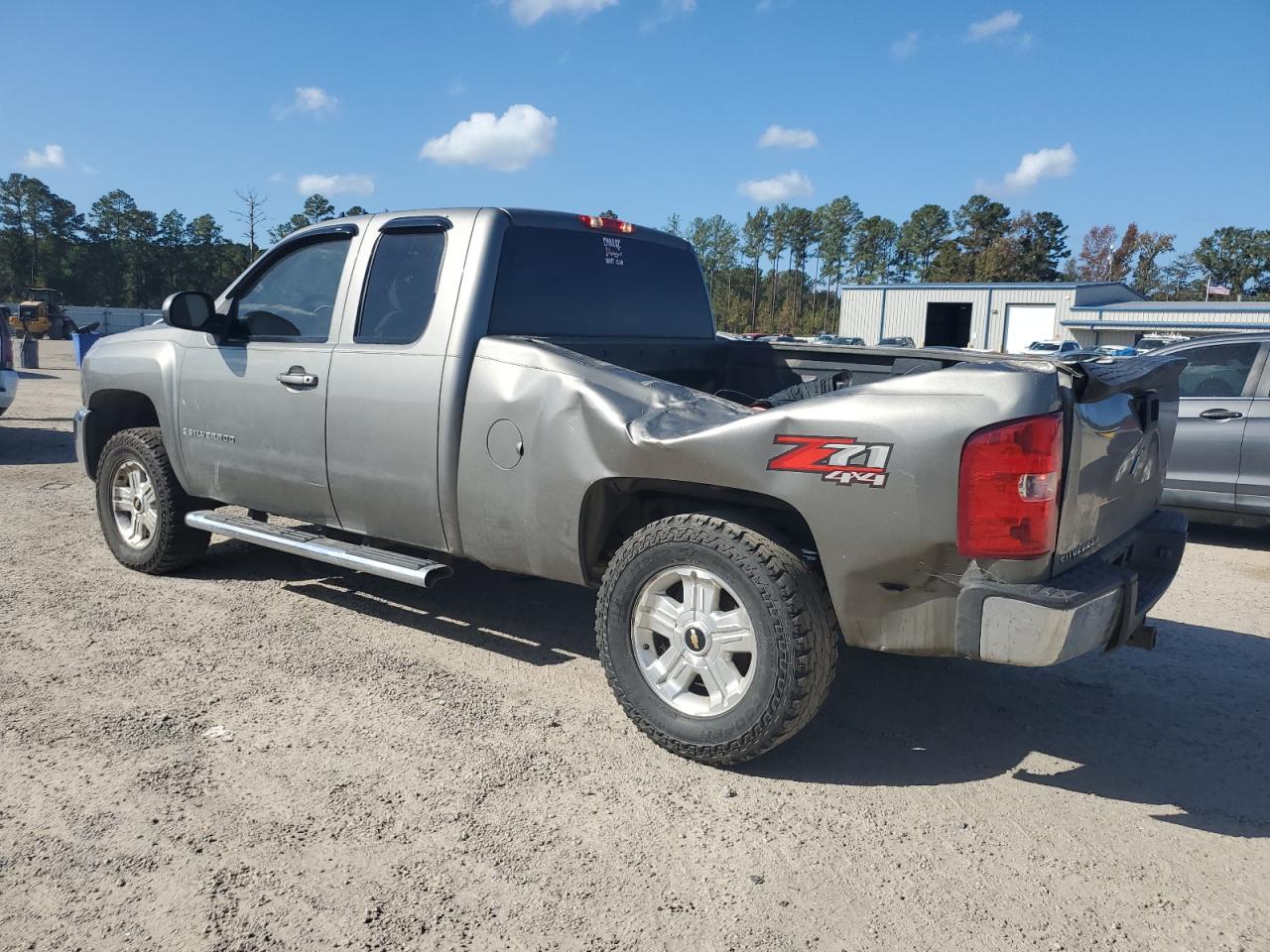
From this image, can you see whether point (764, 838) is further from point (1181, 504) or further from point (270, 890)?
point (1181, 504)

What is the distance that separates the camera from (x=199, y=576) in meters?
5.78

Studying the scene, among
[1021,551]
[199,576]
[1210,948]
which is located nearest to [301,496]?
[199,576]

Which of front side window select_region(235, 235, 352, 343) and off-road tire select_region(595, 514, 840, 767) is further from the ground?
front side window select_region(235, 235, 352, 343)

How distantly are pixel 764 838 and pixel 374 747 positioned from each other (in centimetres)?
149

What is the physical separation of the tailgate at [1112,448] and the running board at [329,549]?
8.28 ft

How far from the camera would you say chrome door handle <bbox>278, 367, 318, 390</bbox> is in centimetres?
459

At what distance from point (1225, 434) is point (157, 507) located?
24.7 ft

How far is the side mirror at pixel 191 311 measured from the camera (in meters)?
4.93

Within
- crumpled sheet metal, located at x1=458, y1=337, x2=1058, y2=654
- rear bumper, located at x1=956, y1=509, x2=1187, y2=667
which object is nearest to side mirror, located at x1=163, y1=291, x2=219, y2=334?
crumpled sheet metal, located at x1=458, y1=337, x2=1058, y2=654

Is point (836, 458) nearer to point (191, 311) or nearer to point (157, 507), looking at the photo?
point (191, 311)

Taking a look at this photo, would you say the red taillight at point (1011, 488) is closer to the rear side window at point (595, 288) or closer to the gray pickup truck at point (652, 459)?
the gray pickup truck at point (652, 459)

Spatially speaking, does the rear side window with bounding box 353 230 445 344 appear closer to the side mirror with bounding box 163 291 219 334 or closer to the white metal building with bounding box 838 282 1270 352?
the side mirror with bounding box 163 291 219 334

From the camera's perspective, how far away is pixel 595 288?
4.74 metres

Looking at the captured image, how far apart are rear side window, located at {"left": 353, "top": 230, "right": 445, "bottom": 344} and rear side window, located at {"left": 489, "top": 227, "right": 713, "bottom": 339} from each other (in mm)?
351
